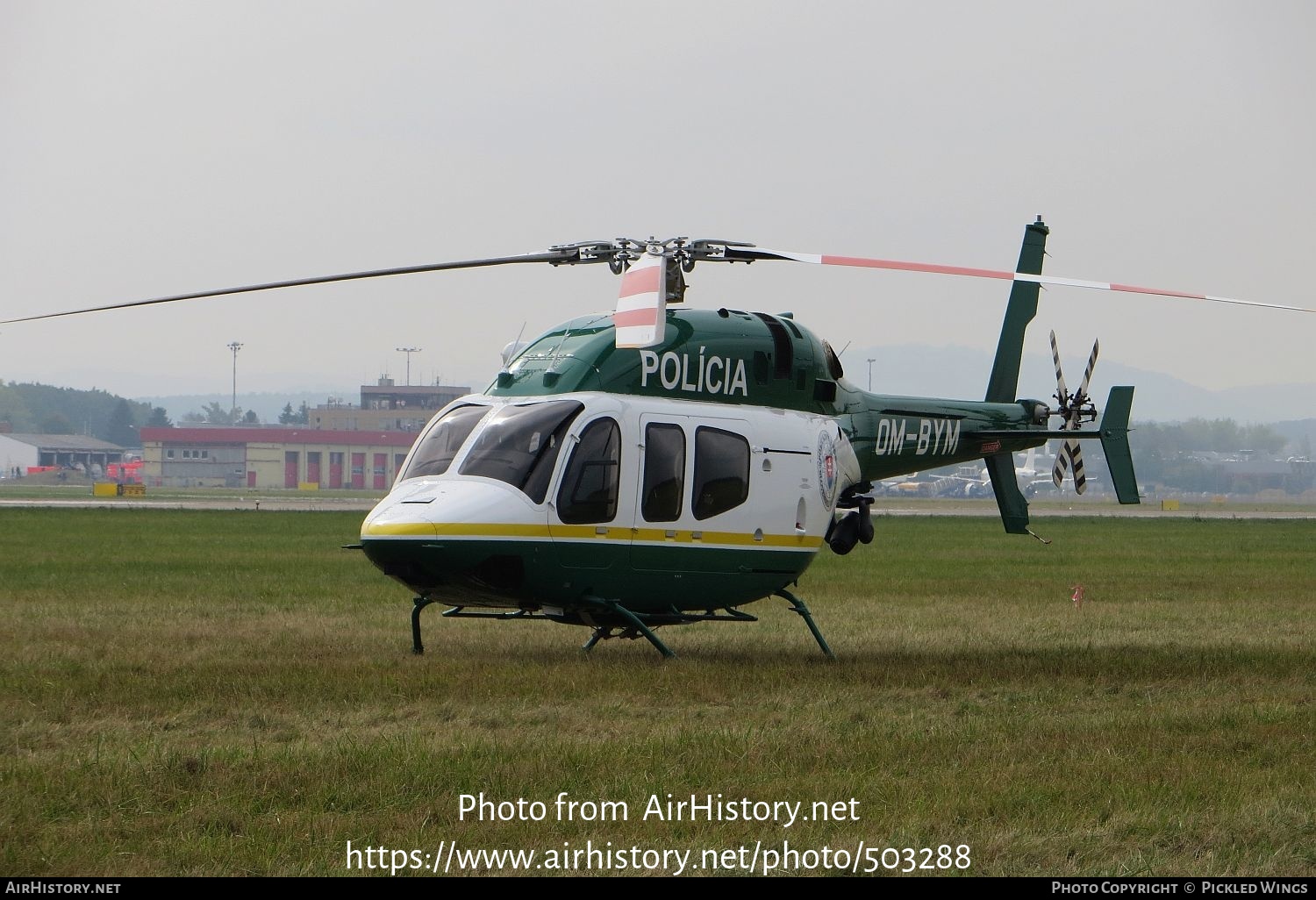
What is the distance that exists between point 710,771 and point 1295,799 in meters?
3.25

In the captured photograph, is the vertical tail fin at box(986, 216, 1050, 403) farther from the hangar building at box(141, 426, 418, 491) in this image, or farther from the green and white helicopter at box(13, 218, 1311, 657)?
the hangar building at box(141, 426, 418, 491)

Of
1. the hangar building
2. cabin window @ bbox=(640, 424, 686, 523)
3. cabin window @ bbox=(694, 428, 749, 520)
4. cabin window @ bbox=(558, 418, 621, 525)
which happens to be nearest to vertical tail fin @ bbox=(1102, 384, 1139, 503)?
cabin window @ bbox=(694, 428, 749, 520)

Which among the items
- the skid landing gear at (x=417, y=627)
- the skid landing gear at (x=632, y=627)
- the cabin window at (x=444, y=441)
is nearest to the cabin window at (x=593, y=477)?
the skid landing gear at (x=632, y=627)

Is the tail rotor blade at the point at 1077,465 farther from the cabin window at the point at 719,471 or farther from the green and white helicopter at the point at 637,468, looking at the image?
the cabin window at the point at 719,471

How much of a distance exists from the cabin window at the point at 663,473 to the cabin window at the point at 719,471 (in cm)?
19

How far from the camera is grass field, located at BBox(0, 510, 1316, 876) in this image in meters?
7.30

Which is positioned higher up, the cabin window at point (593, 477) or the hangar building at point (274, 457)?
the cabin window at point (593, 477)

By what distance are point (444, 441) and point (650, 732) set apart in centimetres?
436

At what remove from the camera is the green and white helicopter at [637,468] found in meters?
12.7

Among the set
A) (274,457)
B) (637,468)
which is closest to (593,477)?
(637,468)

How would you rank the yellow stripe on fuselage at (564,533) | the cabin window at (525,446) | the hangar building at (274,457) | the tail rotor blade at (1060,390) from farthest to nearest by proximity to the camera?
the hangar building at (274,457), the tail rotor blade at (1060,390), the cabin window at (525,446), the yellow stripe on fuselage at (564,533)

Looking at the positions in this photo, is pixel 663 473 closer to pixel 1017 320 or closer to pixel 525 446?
pixel 525 446

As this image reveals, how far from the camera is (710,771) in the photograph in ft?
28.9

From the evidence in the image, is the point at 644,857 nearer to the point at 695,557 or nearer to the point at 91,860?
the point at 91,860
